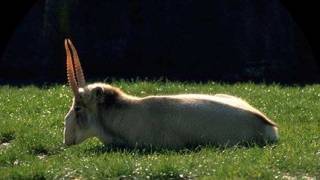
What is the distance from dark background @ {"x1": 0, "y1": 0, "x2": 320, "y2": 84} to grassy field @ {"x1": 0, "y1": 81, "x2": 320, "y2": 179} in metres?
3.82

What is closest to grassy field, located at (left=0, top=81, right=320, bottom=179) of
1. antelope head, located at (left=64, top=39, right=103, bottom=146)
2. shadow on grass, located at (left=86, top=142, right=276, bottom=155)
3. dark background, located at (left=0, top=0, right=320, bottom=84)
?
shadow on grass, located at (left=86, top=142, right=276, bottom=155)

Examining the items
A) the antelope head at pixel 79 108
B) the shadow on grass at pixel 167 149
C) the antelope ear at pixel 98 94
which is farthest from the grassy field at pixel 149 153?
the antelope ear at pixel 98 94

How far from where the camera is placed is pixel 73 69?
10422 millimetres

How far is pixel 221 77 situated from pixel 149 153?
9.28 m

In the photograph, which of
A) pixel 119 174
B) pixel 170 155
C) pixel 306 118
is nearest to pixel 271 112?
pixel 306 118

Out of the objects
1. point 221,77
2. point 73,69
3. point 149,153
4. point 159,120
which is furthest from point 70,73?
point 221,77

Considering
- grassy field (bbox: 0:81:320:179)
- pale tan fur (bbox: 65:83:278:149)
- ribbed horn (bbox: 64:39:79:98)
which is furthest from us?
ribbed horn (bbox: 64:39:79:98)

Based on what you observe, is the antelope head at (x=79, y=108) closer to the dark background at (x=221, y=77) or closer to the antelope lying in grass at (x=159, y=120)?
the antelope lying in grass at (x=159, y=120)

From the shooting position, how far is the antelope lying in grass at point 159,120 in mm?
9883

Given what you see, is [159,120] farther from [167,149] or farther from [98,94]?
[98,94]

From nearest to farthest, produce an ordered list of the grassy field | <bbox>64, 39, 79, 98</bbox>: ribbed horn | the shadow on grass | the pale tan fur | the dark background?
the grassy field → the shadow on grass → the pale tan fur → <bbox>64, 39, 79, 98</bbox>: ribbed horn → the dark background

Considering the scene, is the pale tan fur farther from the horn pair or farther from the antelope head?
the horn pair

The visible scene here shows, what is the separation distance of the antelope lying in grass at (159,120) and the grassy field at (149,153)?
0.22m

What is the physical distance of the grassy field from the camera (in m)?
8.51
